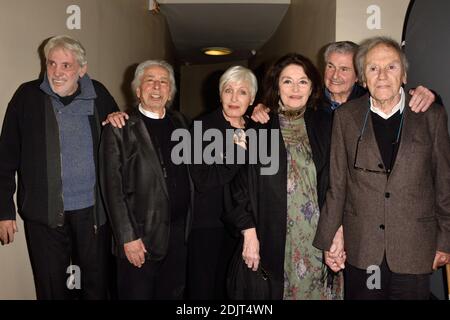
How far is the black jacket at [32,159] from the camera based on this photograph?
1.95 metres

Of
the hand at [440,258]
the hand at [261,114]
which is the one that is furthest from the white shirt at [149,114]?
the hand at [440,258]

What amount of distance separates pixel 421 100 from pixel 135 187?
53.7 inches

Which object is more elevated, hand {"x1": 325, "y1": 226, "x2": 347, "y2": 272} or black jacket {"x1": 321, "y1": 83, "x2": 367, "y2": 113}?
black jacket {"x1": 321, "y1": 83, "x2": 367, "y2": 113}

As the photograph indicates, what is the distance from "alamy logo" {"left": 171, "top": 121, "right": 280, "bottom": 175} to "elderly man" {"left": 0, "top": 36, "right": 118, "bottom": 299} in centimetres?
47

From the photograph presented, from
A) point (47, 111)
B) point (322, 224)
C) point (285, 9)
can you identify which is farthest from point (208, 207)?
point (285, 9)

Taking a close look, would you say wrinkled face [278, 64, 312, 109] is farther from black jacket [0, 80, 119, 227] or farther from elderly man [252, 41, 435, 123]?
black jacket [0, 80, 119, 227]

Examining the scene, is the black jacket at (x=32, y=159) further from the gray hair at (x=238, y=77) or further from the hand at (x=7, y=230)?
the gray hair at (x=238, y=77)

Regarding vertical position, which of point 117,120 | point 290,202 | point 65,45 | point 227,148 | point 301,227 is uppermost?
point 65,45

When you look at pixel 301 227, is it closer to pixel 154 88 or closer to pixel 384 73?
pixel 384 73

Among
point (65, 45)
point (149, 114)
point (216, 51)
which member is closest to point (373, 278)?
point (149, 114)

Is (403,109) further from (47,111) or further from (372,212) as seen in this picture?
(47,111)

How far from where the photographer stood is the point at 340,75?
7.81ft

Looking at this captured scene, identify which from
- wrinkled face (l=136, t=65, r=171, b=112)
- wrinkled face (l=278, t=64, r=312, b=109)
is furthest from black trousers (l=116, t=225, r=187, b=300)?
wrinkled face (l=278, t=64, r=312, b=109)

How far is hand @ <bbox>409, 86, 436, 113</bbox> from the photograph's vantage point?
170 centimetres
